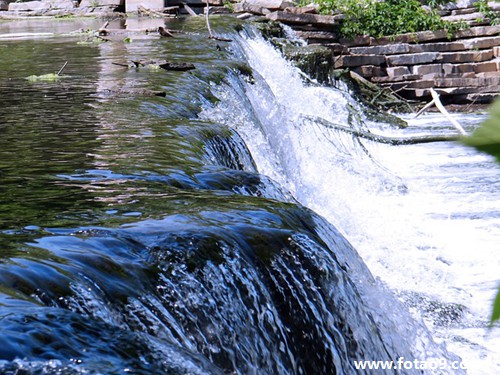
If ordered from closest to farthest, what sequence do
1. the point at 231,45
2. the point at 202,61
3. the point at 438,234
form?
the point at 438,234 < the point at 202,61 < the point at 231,45

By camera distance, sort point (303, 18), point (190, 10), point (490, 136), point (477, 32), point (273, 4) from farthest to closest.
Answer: point (190, 10), point (273, 4), point (477, 32), point (303, 18), point (490, 136)

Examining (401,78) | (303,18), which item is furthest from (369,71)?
(303,18)

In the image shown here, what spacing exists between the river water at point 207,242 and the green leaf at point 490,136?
2 cm

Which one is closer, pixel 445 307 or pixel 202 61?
pixel 445 307

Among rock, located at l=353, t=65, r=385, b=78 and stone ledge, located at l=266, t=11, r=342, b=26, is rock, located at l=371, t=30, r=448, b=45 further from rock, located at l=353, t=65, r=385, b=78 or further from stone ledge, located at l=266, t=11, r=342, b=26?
stone ledge, located at l=266, t=11, r=342, b=26

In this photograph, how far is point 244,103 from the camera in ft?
29.1

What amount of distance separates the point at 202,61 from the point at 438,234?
3.71m

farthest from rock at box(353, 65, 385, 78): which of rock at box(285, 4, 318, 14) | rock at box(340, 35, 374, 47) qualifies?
rock at box(285, 4, 318, 14)

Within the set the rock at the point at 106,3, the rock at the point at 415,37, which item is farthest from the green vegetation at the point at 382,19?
the rock at the point at 106,3

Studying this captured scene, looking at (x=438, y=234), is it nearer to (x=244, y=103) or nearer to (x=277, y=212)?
(x=244, y=103)

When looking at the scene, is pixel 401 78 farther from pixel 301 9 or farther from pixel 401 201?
pixel 401 201

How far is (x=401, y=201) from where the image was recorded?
999 cm

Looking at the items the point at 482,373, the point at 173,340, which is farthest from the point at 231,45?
the point at 173,340

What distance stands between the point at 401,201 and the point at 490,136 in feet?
31.5
